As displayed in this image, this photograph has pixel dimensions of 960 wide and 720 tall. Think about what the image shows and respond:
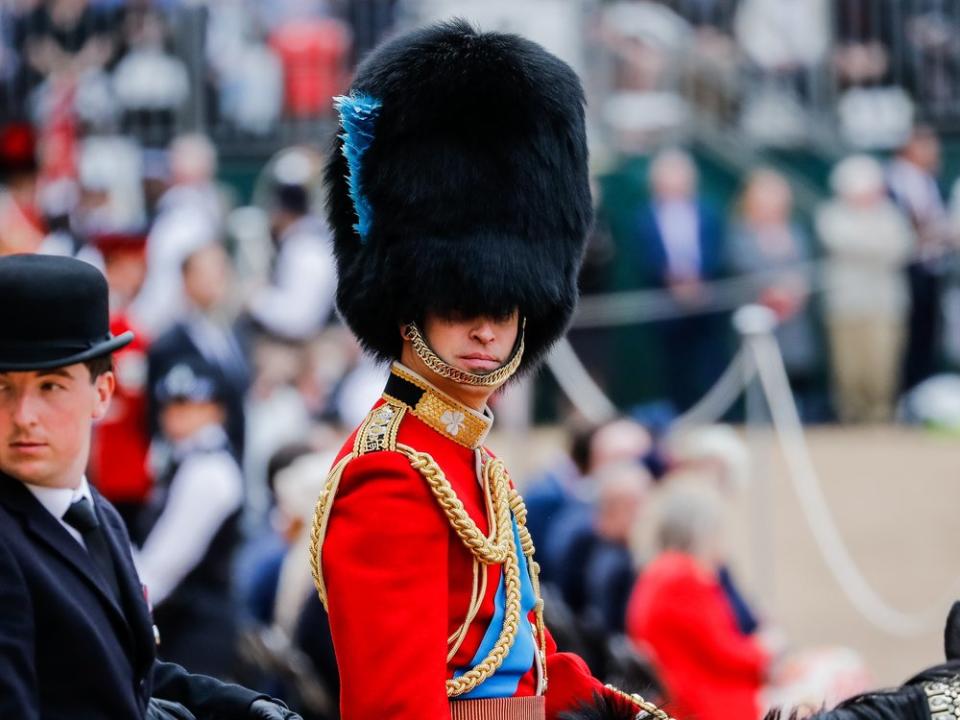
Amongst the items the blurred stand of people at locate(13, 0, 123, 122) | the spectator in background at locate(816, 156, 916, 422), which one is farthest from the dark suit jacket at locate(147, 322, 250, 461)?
the blurred stand of people at locate(13, 0, 123, 122)

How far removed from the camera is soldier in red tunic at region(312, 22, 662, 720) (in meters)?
3.18

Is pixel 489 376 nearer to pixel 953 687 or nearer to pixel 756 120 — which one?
pixel 953 687

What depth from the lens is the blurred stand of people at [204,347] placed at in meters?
7.64

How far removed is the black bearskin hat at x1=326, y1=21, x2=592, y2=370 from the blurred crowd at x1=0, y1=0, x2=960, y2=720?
1618mm

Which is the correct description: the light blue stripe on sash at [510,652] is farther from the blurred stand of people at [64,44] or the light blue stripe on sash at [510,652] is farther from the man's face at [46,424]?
the blurred stand of people at [64,44]

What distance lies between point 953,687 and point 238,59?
11.5 m

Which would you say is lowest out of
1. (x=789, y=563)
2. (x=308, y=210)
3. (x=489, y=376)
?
(x=789, y=563)

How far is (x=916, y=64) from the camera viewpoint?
1411 centimetres

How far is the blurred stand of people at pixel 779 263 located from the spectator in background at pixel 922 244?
659mm

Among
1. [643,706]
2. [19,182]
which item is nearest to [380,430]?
[643,706]

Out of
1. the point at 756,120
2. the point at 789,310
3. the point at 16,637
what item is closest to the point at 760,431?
the point at 789,310

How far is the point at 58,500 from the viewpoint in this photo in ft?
10.4

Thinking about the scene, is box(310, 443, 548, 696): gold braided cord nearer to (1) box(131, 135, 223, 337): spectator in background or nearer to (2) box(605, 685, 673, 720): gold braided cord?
(2) box(605, 685, 673, 720): gold braided cord

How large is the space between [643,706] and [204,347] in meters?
4.50
